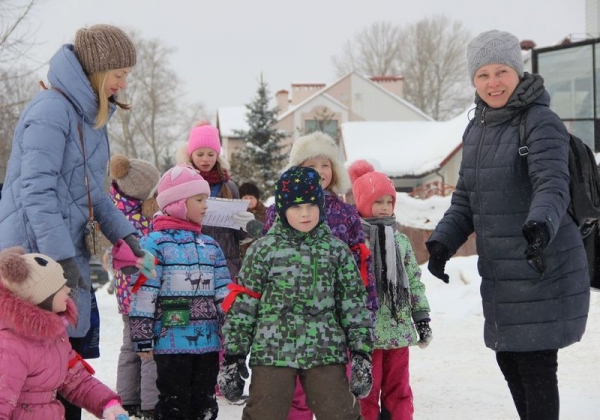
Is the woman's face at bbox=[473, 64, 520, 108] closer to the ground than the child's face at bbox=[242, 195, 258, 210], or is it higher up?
higher up

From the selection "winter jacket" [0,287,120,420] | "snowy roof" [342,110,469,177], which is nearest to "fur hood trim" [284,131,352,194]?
"winter jacket" [0,287,120,420]

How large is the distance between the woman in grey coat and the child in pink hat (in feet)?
3.09

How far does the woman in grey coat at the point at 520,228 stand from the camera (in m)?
3.57

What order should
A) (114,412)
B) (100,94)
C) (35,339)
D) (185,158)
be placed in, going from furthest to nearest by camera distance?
(185,158), (100,94), (114,412), (35,339)

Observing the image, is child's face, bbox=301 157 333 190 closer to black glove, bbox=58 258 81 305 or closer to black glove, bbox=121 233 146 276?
black glove, bbox=121 233 146 276

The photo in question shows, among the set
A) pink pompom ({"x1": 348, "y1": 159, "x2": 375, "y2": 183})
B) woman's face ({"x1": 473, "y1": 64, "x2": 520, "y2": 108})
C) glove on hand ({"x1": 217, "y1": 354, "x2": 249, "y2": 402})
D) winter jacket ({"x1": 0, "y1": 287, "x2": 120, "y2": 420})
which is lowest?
glove on hand ({"x1": 217, "y1": 354, "x2": 249, "y2": 402})

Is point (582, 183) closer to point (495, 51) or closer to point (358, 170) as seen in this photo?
point (495, 51)

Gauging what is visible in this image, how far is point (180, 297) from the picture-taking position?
437 cm

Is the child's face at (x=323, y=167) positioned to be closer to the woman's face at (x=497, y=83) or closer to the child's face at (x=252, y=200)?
the woman's face at (x=497, y=83)

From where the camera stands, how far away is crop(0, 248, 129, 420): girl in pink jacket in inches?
131

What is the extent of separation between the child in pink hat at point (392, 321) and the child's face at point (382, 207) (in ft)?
0.19

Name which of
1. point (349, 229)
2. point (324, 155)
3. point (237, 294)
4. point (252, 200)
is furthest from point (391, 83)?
point (237, 294)

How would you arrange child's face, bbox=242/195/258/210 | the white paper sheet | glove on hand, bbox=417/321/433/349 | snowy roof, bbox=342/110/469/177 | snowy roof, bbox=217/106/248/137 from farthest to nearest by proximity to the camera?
1. snowy roof, bbox=217/106/248/137
2. snowy roof, bbox=342/110/469/177
3. child's face, bbox=242/195/258/210
4. the white paper sheet
5. glove on hand, bbox=417/321/433/349

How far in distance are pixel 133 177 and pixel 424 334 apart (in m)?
2.37
